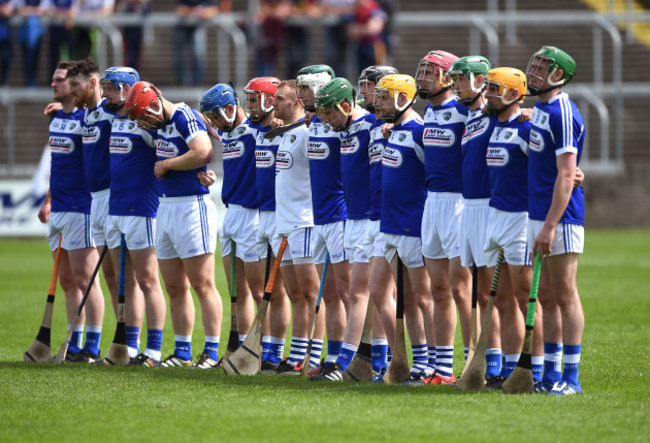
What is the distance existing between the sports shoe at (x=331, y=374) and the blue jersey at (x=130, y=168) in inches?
90.4

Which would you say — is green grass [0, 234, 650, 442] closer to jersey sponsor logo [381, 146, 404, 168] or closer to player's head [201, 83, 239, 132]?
jersey sponsor logo [381, 146, 404, 168]

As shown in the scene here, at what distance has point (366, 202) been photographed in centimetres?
958

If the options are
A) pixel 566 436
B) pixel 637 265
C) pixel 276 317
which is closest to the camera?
pixel 566 436

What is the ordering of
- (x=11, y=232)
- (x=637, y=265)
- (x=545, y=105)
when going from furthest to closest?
(x=11, y=232) → (x=637, y=265) → (x=545, y=105)

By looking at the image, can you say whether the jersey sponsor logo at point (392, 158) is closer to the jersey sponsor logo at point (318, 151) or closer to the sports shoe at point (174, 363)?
the jersey sponsor logo at point (318, 151)

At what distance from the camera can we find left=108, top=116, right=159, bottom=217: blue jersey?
34.2 ft

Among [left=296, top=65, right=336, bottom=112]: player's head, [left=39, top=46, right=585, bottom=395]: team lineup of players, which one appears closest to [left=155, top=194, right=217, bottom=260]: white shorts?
[left=39, top=46, right=585, bottom=395]: team lineup of players

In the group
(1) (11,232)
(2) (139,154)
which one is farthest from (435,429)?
(1) (11,232)

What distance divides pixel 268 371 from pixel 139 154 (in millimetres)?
2298

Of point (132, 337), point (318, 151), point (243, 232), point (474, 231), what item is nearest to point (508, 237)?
point (474, 231)

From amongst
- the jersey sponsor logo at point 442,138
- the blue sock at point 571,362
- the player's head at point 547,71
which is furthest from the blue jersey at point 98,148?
the blue sock at point 571,362

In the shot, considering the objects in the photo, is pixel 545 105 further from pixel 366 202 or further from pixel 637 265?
pixel 637 265

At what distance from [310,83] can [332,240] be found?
4.50ft

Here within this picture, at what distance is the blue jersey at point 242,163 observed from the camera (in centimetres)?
1032
